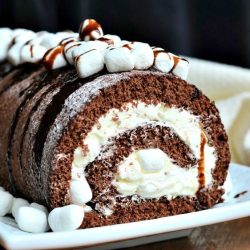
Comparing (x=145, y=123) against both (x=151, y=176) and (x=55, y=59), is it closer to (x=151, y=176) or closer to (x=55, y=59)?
(x=151, y=176)

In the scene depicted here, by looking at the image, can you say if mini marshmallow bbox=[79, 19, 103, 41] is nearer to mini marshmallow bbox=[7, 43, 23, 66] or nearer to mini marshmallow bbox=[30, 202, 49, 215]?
mini marshmallow bbox=[7, 43, 23, 66]

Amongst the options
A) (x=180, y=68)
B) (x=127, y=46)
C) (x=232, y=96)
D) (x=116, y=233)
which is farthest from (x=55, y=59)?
(x=232, y=96)

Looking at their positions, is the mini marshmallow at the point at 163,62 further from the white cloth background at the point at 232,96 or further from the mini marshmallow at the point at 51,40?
the white cloth background at the point at 232,96

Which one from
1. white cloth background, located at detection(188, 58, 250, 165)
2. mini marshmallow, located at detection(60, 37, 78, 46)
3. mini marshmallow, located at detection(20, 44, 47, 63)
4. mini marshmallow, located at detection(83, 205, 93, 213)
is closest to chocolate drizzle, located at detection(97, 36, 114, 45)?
mini marshmallow, located at detection(60, 37, 78, 46)

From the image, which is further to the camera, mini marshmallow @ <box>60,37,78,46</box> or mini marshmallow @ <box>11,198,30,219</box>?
mini marshmallow @ <box>60,37,78,46</box>

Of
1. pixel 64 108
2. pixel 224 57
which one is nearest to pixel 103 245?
pixel 64 108

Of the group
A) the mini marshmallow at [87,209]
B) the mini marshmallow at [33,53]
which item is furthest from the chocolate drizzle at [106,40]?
the mini marshmallow at [87,209]
